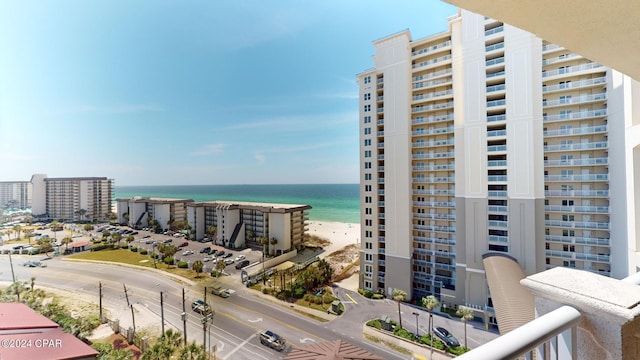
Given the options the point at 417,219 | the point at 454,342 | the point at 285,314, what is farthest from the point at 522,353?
the point at 417,219

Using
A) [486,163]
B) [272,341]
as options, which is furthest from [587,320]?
[486,163]

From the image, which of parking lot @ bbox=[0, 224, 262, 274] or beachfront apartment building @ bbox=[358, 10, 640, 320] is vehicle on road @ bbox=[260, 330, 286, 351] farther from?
parking lot @ bbox=[0, 224, 262, 274]

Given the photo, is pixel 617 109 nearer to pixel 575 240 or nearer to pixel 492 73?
pixel 492 73

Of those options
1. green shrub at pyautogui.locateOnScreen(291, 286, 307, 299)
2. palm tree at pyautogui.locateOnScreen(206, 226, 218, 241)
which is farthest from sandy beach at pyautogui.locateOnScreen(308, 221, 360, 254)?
palm tree at pyautogui.locateOnScreen(206, 226, 218, 241)

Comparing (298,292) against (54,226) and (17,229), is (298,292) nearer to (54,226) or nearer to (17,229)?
(17,229)

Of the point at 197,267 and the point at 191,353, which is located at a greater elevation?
the point at 197,267

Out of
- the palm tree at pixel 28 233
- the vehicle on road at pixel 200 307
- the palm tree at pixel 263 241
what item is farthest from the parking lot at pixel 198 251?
the palm tree at pixel 28 233

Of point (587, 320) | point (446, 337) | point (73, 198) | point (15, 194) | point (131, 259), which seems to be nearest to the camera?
point (587, 320)
